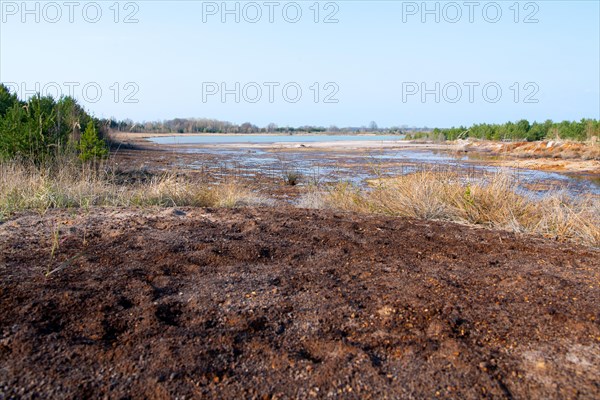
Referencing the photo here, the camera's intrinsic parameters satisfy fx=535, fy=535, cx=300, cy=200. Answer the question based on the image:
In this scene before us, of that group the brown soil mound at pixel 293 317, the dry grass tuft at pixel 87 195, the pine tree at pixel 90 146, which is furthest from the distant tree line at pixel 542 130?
the brown soil mound at pixel 293 317

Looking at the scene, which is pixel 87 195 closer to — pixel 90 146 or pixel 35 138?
pixel 35 138

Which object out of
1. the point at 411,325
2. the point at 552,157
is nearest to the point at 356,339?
the point at 411,325

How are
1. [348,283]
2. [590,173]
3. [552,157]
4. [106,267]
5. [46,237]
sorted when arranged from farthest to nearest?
[552,157], [590,173], [46,237], [106,267], [348,283]

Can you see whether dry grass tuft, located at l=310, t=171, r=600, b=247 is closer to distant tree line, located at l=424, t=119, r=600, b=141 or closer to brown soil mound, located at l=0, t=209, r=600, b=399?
brown soil mound, located at l=0, t=209, r=600, b=399

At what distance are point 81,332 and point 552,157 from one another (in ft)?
114

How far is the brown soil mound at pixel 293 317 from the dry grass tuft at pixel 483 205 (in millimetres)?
1238

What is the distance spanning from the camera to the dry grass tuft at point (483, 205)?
276 inches

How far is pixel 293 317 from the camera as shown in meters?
3.58

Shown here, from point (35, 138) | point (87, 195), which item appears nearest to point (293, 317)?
point (87, 195)

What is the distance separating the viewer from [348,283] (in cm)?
426

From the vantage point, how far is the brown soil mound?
109 inches

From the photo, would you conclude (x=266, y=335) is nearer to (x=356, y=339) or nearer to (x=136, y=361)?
(x=356, y=339)

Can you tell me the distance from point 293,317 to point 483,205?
5.24 meters

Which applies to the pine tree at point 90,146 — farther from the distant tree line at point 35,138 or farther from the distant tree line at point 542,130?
the distant tree line at point 542,130
